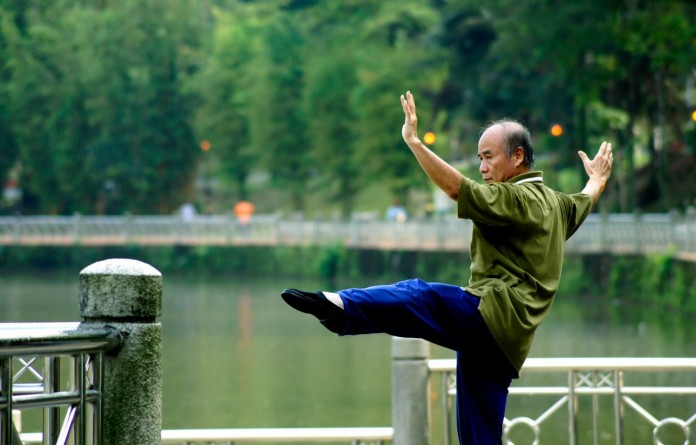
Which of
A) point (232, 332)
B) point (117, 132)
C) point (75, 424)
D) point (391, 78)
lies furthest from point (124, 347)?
point (117, 132)

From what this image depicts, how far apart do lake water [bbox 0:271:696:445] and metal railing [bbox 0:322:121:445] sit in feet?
22.8

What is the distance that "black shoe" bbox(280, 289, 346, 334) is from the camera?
4215mm

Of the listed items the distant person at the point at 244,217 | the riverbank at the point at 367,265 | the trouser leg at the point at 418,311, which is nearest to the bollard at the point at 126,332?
the trouser leg at the point at 418,311

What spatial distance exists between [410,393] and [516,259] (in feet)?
6.85

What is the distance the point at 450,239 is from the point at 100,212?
20.4m

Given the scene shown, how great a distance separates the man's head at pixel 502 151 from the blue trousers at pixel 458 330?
447 mm

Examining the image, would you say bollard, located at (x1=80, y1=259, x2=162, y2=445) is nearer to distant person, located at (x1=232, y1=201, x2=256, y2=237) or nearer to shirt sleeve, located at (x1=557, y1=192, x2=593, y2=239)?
shirt sleeve, located at (x1=557, y1=192, x2=593, y2=239)

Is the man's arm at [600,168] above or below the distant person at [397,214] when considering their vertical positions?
below

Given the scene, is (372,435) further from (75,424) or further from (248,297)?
(248,297)

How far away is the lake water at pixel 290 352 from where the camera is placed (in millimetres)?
14812

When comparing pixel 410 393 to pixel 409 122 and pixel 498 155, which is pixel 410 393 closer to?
pixel 498 155

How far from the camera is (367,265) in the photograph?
126 feet

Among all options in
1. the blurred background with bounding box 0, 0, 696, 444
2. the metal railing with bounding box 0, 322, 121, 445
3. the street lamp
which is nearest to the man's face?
the metal railing with bounding box 0, 322, 121, 445

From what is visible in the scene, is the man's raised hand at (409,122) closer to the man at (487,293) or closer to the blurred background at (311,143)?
the man at (487,293)
